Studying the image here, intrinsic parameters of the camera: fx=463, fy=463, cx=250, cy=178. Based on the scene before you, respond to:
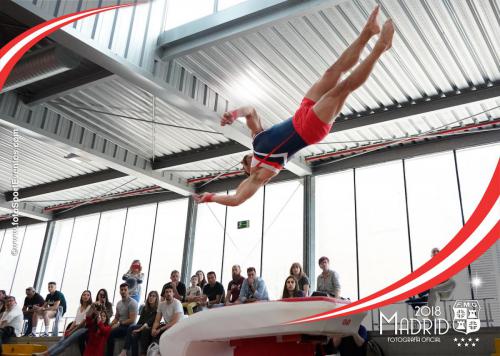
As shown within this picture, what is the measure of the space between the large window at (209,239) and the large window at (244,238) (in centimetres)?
21

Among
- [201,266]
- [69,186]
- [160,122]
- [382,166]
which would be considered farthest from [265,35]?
[69,186]

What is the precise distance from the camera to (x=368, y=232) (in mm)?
8945

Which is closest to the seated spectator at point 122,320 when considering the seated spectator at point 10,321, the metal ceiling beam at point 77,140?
the seated spectator at point 10,321

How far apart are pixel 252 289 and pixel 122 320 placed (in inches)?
77.9

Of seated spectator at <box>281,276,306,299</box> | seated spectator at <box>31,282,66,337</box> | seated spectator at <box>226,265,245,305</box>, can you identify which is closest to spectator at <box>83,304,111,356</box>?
seated spectator at <box>226,265,245,305</box>

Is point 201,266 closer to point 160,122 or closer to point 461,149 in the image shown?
point 160,122

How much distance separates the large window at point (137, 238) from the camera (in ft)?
40.3

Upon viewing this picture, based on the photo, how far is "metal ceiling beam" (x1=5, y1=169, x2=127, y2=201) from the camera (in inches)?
464

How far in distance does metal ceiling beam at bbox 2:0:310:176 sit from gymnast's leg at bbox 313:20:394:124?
298 centimetres

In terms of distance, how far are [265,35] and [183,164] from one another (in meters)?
4.74

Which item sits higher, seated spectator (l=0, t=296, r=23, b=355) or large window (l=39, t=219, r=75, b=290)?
large window (l=39, t=219, r=75, b=290)

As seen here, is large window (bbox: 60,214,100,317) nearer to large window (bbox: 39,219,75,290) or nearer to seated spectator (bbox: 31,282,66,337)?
large window (bbox: 39,219,75,290)

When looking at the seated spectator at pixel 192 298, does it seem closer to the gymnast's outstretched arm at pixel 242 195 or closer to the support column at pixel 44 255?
the gymnast's outstretched arm at pixel 242 195

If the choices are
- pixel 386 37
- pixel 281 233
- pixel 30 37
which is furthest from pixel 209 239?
pixel 386 37
